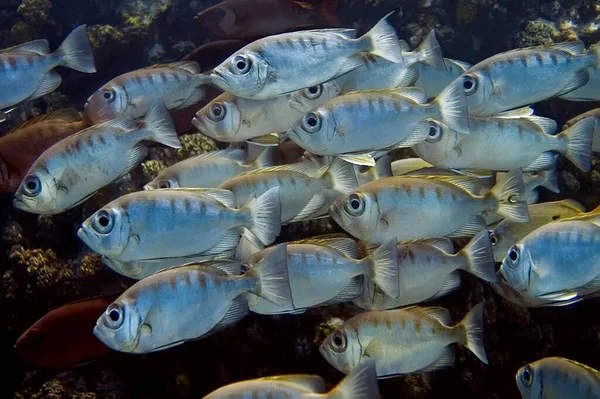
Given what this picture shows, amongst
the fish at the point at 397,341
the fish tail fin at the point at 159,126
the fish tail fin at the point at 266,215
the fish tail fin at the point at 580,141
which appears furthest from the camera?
the fish tail fin at the point at 580,141

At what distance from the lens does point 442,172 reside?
3.52 metres

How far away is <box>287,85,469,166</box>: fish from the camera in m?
2.86

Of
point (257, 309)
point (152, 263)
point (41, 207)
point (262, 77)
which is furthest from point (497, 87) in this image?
point (41, 207)

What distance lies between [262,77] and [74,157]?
4.05 ft

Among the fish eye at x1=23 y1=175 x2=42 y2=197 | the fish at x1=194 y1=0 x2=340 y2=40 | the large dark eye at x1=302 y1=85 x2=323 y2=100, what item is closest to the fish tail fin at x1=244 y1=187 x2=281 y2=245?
the large dark eye at x1=302 y1=85 x2=323 y2=100

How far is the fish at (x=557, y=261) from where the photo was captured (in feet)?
8.69

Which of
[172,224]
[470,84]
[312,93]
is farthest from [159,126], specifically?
[470,84]

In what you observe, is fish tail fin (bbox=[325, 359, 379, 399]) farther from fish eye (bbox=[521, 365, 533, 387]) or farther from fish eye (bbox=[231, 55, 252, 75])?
fish eye (bbox=[231, 55, 252, 75])

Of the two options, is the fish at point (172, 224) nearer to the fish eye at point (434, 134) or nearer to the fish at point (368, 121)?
the fish at point (368, 121)

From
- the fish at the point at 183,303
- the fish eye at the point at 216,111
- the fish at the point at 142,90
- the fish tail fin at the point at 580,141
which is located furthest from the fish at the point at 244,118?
the fish tail fin at the point at 580,141

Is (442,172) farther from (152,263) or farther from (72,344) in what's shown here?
(72,344)

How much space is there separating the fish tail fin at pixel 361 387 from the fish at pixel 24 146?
2.94m

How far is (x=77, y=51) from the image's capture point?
3.90 m

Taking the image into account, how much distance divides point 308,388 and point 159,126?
1809 millimetres
